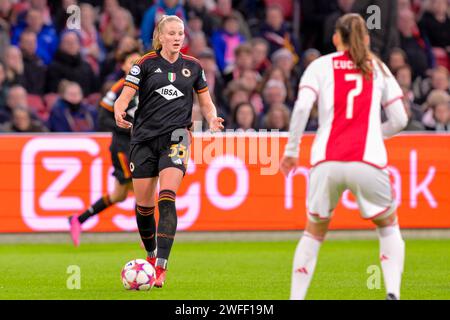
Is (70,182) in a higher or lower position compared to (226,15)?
lower

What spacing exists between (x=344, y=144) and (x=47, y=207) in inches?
307

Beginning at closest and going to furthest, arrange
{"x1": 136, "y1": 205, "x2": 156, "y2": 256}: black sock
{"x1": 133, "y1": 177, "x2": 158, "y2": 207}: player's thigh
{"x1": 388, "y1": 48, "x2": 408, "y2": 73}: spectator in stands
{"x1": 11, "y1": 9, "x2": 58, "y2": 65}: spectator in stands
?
{"x1": 133, "y1": 177, "x2": 158, "y2": 207}: player's thigh
{"x1": 136, "y1": 205, "x2": 156, "y2": 256}: black sock
{"x1": 11, "y1": 9, "x2": 58, "y2": 65}: spectator in stands
{"x1": 388, "y1": 48, "x2": 408, "y2": 73}: spectator in stands

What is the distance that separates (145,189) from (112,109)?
3515 mm

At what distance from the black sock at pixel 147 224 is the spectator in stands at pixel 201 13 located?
860cm

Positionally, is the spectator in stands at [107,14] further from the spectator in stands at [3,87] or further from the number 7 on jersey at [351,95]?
the number 7 on jersey at [351,95]

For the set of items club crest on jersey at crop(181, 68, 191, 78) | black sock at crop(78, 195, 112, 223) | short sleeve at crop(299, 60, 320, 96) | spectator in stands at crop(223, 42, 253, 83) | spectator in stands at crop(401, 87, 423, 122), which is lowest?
black sock at crop(78, 195, 112, 223)

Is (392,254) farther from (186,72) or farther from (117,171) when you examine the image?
(117,171)

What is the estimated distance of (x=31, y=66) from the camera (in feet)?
58.6

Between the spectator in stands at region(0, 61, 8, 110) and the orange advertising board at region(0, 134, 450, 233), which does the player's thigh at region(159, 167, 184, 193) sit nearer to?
the orange advertising board at region(0, 134, 450, 233)

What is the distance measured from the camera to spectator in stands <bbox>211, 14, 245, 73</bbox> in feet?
63.2

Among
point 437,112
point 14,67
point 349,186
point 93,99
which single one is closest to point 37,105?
point 14,67

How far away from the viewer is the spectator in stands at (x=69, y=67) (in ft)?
59.2

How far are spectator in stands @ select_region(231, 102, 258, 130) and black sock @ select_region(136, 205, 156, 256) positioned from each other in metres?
5.79

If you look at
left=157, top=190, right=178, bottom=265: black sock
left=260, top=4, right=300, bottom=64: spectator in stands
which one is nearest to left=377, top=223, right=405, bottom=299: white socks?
left=157, top=190, right=178, bottom=265: black sock
